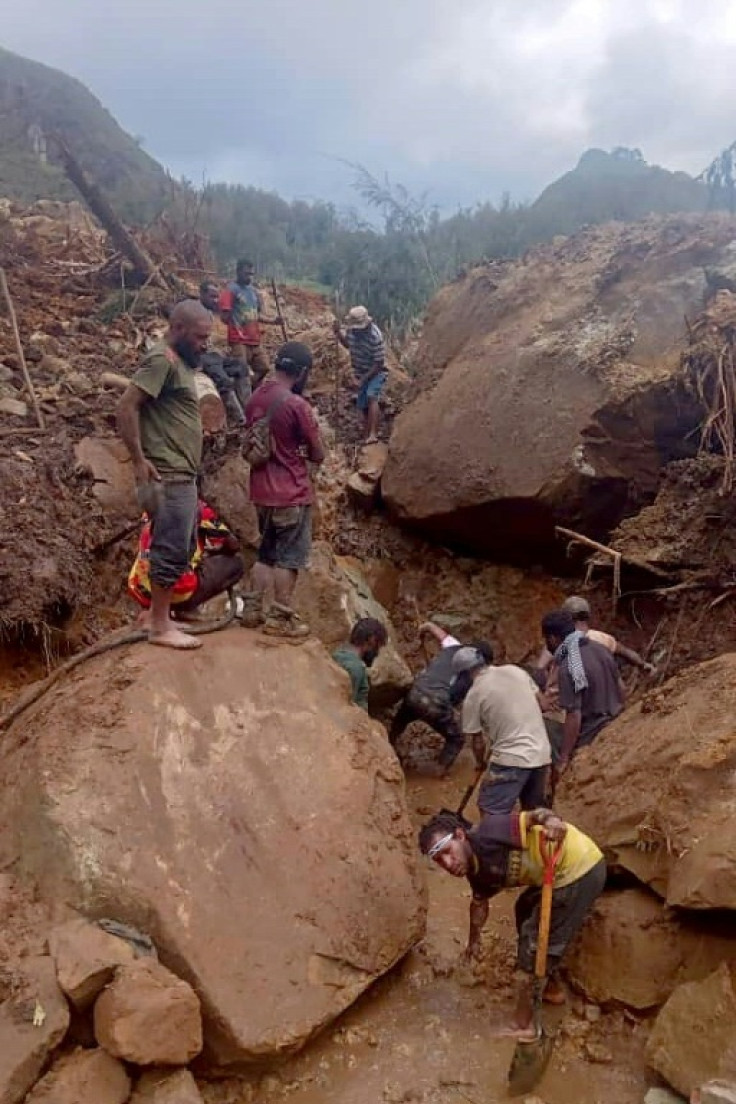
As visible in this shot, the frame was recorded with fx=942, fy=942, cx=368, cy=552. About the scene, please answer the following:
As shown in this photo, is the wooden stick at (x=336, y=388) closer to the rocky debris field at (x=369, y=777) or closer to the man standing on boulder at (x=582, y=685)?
the rocky debris field at (x=369, y=777)

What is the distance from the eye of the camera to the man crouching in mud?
361cm

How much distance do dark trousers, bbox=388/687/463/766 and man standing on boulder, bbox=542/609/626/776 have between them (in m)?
1.26

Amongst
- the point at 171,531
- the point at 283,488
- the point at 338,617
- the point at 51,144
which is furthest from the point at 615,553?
the point at 51,144

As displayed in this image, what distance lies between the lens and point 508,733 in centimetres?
440

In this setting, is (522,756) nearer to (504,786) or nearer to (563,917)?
(504,786)

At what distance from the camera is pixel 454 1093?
3.41 m

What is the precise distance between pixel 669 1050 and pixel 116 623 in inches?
167

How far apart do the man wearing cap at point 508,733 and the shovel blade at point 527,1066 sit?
108cm

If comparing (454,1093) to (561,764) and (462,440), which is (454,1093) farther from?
(462,440)

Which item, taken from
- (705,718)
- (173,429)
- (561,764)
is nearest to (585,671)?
(561,764)

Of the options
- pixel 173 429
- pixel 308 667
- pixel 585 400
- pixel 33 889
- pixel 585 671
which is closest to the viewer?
pixel 33 889

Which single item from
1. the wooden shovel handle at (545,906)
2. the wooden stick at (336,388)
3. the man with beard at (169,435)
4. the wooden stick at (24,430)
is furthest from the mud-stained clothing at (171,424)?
the wooden stick at (336,388)

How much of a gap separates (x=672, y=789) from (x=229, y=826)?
5.99 ft

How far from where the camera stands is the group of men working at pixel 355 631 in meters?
3.65
